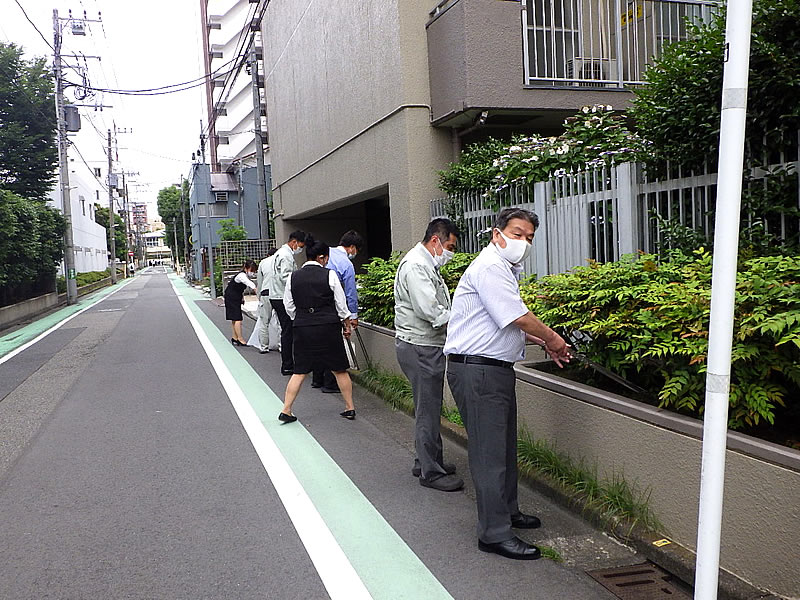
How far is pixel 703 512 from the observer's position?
2.60m

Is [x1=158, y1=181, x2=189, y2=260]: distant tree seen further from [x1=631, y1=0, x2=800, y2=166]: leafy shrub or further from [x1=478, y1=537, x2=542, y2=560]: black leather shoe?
[x1=478, y1=537, x2=542, y2=560]: black leather shoe

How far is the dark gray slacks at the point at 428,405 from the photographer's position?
16.7ft

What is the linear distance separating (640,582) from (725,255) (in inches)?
73.9

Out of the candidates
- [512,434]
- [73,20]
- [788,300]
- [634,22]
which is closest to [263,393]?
[512,434]

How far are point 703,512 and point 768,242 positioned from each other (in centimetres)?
294

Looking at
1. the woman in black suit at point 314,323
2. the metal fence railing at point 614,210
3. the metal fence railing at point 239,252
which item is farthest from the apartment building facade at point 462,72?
the metal fence railing at point 239,252

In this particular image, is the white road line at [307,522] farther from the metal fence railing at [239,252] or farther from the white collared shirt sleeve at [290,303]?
the metal fence railing at [239,252]

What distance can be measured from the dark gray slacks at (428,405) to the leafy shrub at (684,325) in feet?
2.79

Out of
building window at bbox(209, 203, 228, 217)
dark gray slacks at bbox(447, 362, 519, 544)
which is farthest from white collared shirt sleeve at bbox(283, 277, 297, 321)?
building window at bbox(209, 203, 228, 217)

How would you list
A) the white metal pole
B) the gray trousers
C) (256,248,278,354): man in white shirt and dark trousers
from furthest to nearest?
the gray trousers < (256,248,278,354): man in white shirt and dark trousers < the white metal pole

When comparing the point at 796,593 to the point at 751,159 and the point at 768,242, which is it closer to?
the point at 768,242

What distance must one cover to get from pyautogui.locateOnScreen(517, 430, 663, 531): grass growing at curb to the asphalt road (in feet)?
0.52

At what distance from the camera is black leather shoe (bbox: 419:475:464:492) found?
5.01 meters

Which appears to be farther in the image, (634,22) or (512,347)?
(634,22)
